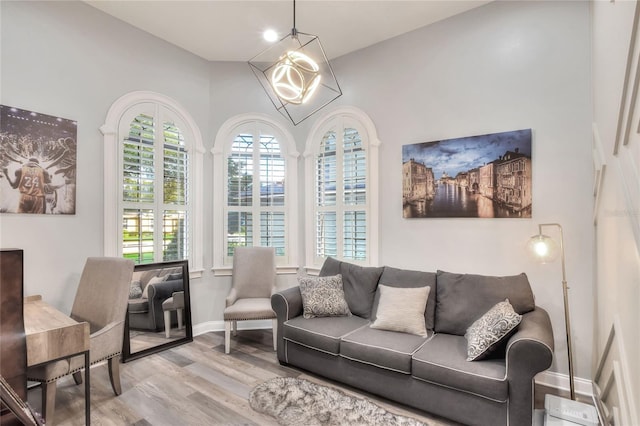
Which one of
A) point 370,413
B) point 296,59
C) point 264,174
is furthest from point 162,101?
point 370,413

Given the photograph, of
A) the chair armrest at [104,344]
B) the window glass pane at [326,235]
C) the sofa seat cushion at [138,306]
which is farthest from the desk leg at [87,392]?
the window glass pane at [326,235]

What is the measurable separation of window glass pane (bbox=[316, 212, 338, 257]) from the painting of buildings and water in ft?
3.20

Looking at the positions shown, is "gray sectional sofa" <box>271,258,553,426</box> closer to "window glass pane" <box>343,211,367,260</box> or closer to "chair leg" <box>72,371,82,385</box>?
"window glass pane" <box>343,211,367,260</box>

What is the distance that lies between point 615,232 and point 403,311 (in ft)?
5.08

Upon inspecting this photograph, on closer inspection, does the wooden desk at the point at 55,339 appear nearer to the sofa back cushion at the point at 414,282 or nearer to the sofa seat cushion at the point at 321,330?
the sofa seat cushion at the point at 321,330

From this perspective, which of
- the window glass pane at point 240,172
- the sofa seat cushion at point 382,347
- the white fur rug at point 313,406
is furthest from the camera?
the window glass pane at point 240,172

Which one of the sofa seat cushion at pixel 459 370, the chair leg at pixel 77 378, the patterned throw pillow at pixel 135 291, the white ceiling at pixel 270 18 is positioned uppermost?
the white ceiling at pixel 270 18

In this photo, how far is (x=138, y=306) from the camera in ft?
11.1

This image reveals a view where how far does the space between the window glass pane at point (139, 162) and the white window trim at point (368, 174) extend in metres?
1.85

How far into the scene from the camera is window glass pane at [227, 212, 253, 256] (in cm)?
427

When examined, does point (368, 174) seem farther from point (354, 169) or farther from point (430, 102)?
point (430, 102)

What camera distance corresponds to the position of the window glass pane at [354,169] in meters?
3.89

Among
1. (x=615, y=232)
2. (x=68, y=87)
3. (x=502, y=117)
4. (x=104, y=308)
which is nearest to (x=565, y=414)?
(x=615, y=232)

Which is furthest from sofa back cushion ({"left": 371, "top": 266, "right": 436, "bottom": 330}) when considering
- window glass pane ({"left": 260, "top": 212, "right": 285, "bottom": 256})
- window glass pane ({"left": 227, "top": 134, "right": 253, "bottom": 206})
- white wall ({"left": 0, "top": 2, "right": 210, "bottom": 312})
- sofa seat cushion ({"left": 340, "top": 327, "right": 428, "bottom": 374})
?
white wall ({"left": 0, "top": 2, "right": 210, "bottom": 312})
